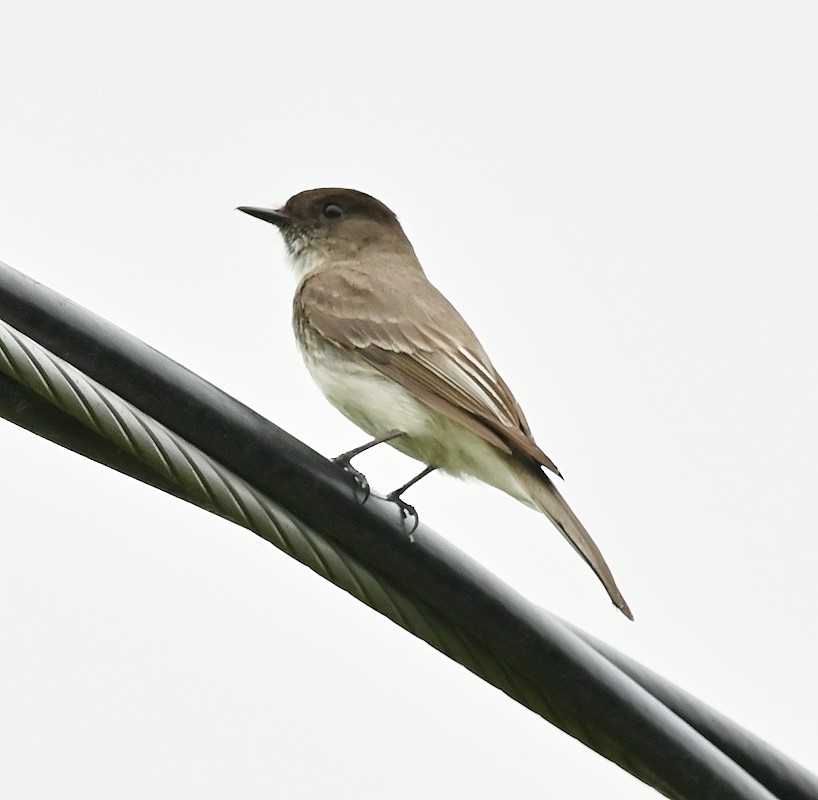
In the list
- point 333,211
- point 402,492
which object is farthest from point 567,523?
point 333,211

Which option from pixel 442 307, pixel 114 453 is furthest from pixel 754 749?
pixel 442 307

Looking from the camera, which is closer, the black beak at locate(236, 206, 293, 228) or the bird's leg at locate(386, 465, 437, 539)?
the bird's leg at locate(386, 465, 437, 539)

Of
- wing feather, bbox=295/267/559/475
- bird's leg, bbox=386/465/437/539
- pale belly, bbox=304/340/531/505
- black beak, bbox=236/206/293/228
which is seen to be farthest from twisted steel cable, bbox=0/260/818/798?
black beak, bbox=236/206/293/228

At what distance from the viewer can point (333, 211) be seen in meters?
7.12

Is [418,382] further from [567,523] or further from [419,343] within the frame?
[567,523]

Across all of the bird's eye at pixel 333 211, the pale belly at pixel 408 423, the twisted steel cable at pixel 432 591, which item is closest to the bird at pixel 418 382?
the pale belly at pixel 408 423

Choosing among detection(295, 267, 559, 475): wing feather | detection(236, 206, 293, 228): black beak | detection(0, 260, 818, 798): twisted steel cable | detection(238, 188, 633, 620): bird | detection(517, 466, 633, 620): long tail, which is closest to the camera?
detection(0, 260, 818, 798): twisted steel cable

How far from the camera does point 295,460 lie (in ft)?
10.3

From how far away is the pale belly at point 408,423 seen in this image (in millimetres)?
5027

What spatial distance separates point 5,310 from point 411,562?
3.21ft

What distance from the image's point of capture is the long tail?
403 cm

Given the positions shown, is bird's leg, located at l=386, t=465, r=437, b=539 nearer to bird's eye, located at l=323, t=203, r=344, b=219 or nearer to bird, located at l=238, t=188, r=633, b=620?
bird, located at l=238, t=188, r=633, b=620

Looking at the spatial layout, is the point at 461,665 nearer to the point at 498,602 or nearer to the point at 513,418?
the point at 498,602

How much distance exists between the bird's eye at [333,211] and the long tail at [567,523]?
8.87ft
